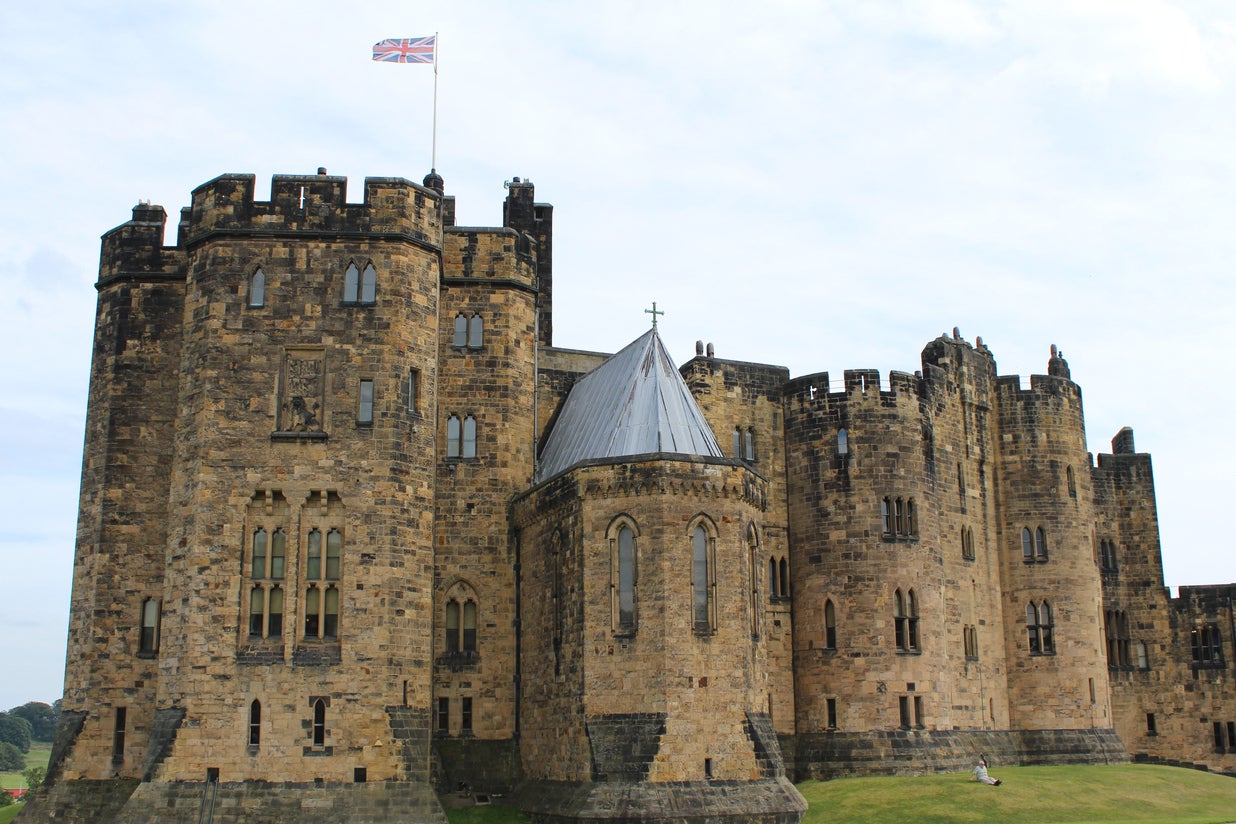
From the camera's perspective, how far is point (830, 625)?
1770 inches

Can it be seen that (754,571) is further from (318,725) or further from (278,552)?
(278,552)

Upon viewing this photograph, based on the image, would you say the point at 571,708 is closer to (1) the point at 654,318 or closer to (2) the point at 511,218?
(1) the point at 654,318

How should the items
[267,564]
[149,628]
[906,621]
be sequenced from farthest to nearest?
[906,621], [149,628], [267,564]

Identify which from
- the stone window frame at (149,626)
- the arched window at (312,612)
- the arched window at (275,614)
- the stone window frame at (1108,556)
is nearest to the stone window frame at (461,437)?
the arched window at (312,612)

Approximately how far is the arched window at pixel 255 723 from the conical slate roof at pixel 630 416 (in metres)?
11.2

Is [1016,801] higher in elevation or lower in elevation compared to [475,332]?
lower

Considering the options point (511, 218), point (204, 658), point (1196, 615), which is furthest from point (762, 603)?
point (1196, 615)

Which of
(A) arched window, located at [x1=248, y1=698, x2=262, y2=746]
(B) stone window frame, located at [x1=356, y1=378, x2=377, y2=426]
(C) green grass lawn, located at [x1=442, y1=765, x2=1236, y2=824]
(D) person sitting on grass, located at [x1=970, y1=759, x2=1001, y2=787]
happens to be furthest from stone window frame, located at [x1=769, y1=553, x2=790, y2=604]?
(A) arched window, located at [x1=248, y1=698, x2=262, y2=746]

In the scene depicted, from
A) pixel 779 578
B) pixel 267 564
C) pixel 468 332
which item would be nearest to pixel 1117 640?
pixel 779 578

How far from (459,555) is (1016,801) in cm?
1900

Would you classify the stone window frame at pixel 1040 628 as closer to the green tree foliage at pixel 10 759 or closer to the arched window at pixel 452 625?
the arched window at pixel 452 625

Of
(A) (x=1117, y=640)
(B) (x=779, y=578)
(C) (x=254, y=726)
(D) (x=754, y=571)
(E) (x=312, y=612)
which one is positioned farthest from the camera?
(A) (x=1117, y=640)

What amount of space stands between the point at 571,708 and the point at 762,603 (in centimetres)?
664

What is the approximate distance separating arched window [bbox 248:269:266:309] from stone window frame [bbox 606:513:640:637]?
1266 cm
